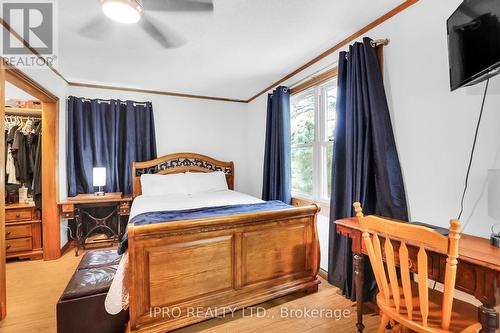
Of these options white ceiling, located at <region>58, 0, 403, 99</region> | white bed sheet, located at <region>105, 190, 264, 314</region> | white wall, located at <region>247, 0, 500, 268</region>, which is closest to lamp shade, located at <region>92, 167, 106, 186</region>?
white bed sheet, located at <region>105, 190, 264, 314</region>

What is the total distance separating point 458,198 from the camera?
4.99 feet

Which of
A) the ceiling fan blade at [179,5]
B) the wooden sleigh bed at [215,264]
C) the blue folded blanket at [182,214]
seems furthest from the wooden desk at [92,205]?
the ceiling fan blade at [179,5]

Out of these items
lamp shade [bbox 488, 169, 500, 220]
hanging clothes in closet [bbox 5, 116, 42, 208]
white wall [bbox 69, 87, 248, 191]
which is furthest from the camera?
white wall [bbox 69, 87, 248, 191]

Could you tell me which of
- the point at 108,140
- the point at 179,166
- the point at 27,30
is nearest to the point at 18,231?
the point at 108,140

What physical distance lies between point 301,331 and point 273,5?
2409 mm

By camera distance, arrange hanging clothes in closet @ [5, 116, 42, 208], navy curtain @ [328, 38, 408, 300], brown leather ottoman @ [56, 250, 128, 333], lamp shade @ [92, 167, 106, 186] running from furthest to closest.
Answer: lamp shade @ [92, 167, 106, 186]
hanging clothes in closet @ [5, 116, 42, 208]
navy curtain @ [328, 38, 408, 300]
brown leather ottoman @ [56, 250, 128, 333]

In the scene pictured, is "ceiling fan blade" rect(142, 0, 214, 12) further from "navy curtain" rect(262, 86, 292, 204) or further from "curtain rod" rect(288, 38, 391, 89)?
"navy curtain" rect(262, 86, 292, 204)

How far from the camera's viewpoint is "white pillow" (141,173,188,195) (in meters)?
3.39

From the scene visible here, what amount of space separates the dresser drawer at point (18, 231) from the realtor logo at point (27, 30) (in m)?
1.93

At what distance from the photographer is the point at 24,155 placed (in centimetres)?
302

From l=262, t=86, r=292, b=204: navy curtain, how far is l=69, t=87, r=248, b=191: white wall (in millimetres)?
1223

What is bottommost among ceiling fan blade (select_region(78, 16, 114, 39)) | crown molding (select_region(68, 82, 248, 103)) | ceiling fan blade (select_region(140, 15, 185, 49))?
ceiling fan blade (select_region(140, 15, 185, 49))

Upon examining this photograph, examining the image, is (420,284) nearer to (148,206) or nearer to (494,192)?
(494,192)

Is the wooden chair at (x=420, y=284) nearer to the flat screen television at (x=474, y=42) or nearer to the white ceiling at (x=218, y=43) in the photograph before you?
the flat screen television at (x=474, y=42)
